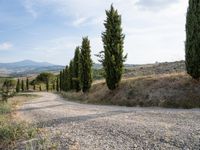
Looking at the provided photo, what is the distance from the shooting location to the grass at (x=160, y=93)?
72.2 ft

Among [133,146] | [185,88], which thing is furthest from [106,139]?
[185,88]

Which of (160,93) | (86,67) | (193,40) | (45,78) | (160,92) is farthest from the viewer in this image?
(45,78)

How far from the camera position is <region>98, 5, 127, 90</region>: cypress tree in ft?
108

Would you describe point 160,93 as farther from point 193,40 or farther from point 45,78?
point 45,78

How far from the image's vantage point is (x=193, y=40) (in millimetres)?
23812

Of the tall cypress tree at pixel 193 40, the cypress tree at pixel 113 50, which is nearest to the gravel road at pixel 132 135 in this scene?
the tall cypress tree at pixel 193 40

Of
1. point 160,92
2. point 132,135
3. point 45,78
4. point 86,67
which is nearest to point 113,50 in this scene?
point 160,92

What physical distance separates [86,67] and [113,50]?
1599cm

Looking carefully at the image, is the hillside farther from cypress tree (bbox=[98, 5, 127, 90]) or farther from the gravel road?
the gravel road

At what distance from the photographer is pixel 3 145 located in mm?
11734

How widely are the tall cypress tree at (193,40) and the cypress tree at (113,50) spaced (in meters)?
9.83

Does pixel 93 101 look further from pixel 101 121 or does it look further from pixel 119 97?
pixel 101 121

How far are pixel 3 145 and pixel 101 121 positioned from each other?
4.53m

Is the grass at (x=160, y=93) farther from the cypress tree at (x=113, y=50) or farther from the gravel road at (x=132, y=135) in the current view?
the gravel road at (x=132, y=135)
